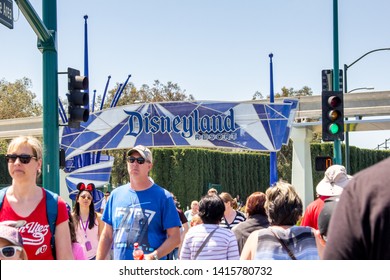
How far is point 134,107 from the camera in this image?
2430cm

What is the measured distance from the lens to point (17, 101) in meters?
57.8

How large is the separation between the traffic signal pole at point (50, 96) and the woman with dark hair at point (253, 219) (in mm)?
5003

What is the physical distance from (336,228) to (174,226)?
4.14 m

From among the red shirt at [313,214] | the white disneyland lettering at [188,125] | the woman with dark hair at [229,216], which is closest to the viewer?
the red shirt at [313,214]

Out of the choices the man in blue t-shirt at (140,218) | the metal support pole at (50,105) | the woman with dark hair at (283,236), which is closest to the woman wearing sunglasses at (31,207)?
the man in blue t-shirt at (140,218)

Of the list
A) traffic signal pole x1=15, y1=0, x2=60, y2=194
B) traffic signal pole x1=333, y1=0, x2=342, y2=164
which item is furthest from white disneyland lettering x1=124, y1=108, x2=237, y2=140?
traffic signal pole x1=15, y1=0, x2=60, y2=194

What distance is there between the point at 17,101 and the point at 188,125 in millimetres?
37387

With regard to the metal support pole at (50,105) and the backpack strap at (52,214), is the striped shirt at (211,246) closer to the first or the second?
the backpack strap at (52,214)

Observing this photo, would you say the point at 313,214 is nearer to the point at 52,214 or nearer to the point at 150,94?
the point at 52,214

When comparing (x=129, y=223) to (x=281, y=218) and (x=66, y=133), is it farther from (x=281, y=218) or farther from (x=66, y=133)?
(x=66, y=133)

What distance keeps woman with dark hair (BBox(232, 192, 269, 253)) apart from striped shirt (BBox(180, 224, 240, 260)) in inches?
26.4

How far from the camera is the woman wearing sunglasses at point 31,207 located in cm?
431

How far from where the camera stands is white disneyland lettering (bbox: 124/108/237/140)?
23.3 meters
